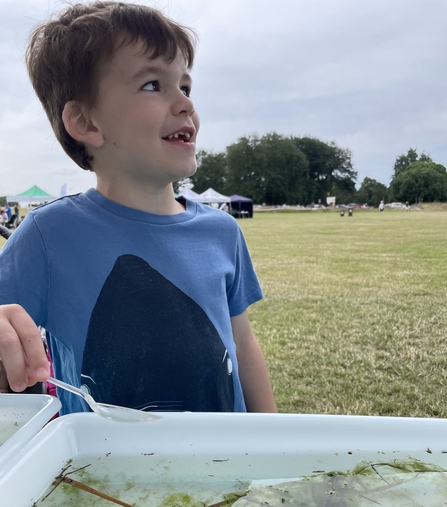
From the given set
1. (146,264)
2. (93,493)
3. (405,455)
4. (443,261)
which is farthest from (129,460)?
(443,261)

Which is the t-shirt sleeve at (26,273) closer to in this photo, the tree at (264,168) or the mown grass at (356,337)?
the mown grass at (356,337)

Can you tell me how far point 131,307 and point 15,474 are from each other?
0.38 m

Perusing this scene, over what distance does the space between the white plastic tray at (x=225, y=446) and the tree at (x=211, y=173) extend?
131 feet

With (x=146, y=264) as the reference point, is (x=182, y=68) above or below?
above

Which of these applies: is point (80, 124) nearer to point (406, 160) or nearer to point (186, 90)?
point (186, 90)

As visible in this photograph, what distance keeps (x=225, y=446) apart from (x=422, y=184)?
38.4 m

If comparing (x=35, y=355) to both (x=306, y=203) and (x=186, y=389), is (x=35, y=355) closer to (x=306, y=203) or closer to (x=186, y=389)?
(x=186, y=389)

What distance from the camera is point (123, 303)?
0.76 m

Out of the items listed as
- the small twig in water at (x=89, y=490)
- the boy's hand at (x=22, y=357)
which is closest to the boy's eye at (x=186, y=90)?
the boy's hand at (x=22, y=357)

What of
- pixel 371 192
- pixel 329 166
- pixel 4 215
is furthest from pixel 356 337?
pixel 329 166

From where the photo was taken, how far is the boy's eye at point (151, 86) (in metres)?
0.79

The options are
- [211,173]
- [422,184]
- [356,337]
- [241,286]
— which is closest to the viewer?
[241,286]

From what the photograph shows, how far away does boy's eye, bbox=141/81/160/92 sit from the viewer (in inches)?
31.3

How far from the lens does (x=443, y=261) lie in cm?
537
